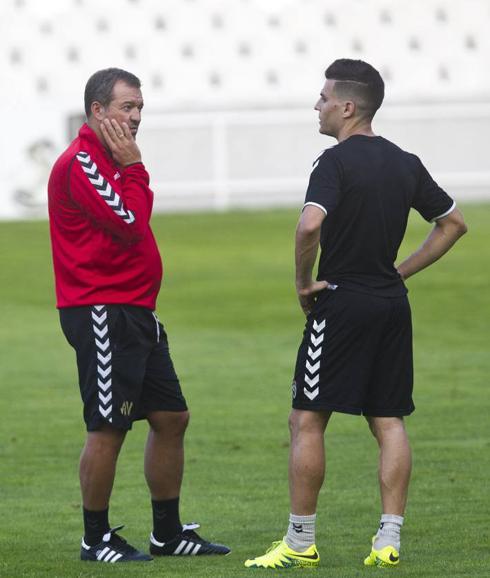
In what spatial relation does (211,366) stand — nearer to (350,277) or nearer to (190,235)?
(350,277)

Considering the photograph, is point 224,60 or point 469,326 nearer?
point 469,326

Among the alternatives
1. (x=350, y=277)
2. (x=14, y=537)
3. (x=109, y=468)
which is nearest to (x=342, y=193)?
(x=350, y=277)

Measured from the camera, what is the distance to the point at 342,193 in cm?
489

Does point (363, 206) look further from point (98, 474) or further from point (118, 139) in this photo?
point (98, 474)

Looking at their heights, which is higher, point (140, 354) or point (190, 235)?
point (140, 354)

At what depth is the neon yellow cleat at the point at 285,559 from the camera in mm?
4965

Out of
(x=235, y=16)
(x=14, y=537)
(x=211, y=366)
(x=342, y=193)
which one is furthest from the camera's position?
(x=235, y=16)

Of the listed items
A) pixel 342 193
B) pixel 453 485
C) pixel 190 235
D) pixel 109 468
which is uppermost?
pixel 342 193

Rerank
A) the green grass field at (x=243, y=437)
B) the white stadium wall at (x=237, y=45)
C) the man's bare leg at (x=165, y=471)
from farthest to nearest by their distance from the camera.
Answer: the white stadium wall at (x=237, y=45) < the green grass field at (x=243, y=437) < the man's bare leg at (x=165, y=471)

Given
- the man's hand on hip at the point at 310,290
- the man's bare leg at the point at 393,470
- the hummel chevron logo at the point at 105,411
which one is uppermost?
the man's hand on hip at the point at 310,290

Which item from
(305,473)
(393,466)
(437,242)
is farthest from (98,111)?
(393,466)

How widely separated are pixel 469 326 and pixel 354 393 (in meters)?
9.06

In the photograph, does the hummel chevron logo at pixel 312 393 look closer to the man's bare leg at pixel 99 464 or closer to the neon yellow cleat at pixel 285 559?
the neon yellow cleat at pixel 285 559

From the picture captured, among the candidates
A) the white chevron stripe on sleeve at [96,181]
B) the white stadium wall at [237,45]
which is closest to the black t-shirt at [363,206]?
the white chevron stripe on sleeve at [96,181]
